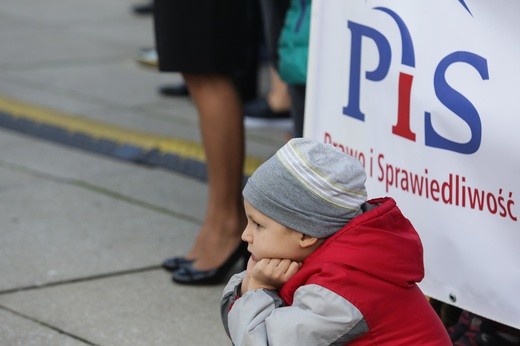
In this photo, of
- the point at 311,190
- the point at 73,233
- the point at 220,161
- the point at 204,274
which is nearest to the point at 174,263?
the point at 204,274

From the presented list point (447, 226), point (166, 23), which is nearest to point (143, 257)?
point (166, 23)

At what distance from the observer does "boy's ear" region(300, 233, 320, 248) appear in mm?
2816

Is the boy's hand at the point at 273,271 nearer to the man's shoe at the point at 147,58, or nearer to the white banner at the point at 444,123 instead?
the white banner at the point at 444,123

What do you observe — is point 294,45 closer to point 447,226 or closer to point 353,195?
point 447,226

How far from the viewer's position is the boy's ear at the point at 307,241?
2816 millimetres

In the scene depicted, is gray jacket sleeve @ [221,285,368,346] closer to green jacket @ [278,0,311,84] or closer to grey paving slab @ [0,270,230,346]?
grey paving slab @ [0,270,230,346]

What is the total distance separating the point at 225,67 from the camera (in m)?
4.27

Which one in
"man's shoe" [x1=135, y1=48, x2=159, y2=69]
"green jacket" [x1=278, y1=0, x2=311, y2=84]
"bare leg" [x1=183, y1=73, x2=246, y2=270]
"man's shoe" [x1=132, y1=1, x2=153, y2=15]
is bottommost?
"man's shoe" [x1=132, y1=1, x2=153, y2=15]

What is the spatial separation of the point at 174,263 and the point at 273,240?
1.64 meters

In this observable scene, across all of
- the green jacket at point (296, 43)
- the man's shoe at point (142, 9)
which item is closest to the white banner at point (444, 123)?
the green jacket at point (296, 43)

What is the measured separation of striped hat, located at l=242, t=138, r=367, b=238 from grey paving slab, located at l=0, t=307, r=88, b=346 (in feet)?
3.83

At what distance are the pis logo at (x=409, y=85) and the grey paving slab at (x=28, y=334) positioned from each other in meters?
1.15

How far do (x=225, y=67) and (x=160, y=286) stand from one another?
0.83m

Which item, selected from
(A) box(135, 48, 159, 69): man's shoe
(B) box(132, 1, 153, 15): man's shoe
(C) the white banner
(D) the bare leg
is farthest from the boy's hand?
(B) box(132, 1, 153, 15): man's shoe
